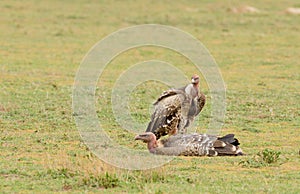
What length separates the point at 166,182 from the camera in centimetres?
882

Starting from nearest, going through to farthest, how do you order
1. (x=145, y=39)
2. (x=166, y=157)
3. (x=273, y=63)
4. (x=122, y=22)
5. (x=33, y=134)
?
(x=166, y=157) < (x=33, y=134) < (x=273, y=63) < (x=145, y=39) < (x=122, y=22)

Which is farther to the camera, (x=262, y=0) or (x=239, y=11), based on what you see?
(x=262, y=0)

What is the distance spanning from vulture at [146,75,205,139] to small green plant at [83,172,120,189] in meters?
2.31

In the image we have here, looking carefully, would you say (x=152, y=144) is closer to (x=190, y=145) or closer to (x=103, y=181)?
(x=190, y=145)

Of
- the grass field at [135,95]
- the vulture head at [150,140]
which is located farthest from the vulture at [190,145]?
the grass field at [135,95]

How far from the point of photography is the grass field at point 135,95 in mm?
8875

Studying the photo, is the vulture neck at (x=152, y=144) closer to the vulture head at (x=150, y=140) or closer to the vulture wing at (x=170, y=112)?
the vulture head at (x=150, y=140)

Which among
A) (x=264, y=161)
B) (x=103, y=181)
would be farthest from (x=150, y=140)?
(x=103, y=181)

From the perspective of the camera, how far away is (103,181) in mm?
8578

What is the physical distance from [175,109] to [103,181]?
2.51 metres

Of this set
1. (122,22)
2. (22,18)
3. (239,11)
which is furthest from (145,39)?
(239,11)

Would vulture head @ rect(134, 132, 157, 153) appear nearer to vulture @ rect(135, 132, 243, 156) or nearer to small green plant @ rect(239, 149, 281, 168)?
vulture @ rect(135, 132, 243, 156)

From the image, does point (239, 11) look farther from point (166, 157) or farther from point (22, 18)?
point (166, 157)

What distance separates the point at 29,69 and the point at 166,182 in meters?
10.9
